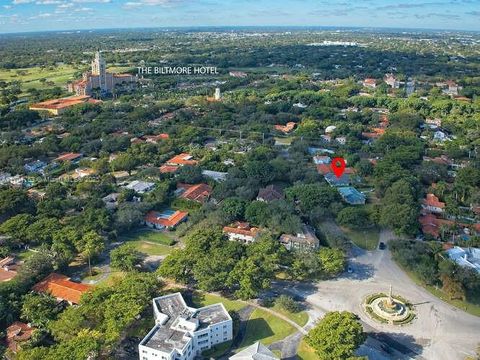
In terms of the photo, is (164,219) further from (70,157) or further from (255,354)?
(70,157)

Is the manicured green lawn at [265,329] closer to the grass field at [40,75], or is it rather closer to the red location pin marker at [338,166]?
the red location pin marker at [338,166]

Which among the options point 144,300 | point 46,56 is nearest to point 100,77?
point 46,56

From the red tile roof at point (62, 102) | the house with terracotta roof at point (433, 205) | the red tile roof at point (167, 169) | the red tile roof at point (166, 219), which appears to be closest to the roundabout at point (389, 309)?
the house with terracotta roof at point (433, 205)

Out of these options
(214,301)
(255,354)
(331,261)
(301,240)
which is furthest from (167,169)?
(255,354)

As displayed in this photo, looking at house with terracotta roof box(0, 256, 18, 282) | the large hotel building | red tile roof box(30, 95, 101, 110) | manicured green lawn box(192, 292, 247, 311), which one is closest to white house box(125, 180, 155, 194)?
house with terracotta roof box(0, 256, 18, 282)

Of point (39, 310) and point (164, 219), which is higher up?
point (39, 310)

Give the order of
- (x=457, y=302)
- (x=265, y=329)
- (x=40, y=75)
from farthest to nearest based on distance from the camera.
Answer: (x=40, y=75), (x=457, y=302), (x=265, y=329)
